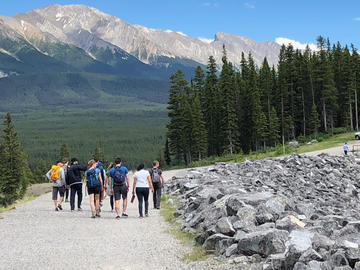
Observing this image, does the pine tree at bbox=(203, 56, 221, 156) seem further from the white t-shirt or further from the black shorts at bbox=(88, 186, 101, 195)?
the black shorts at bbox=(88, 186, 101, 195)

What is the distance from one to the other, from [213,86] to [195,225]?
66659 millimetres

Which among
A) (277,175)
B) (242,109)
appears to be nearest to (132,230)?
(277,175)

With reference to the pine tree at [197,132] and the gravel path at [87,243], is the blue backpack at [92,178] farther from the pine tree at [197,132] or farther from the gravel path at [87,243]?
the pine tree at [197,132]

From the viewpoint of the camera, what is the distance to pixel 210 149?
80.9 m

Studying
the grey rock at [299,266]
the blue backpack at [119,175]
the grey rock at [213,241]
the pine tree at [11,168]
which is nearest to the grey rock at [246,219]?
the grey rock at [213,241]

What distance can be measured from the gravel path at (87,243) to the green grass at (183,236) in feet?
0.71

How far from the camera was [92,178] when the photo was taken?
18156mm

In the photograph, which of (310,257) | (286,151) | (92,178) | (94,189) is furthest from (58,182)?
(286,151)

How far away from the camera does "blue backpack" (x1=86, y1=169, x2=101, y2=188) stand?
18047 millimetres

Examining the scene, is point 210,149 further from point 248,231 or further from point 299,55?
point 248,231

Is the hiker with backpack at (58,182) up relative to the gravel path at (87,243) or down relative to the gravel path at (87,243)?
up

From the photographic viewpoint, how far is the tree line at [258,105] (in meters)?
71.5

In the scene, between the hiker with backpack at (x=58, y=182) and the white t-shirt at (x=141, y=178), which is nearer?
the white t-shirt at (x=141, y=178)

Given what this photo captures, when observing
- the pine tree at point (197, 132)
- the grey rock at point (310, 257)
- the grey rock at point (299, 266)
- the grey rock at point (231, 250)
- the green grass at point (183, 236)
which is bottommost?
the green grass at point (183, 236)
